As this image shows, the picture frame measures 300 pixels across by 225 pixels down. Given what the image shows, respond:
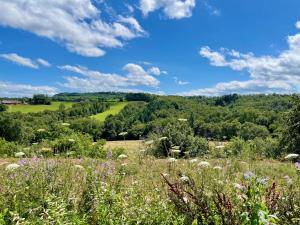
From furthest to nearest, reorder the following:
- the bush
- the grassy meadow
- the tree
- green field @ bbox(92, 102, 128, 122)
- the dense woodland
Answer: green field @ bbox(92, 102, 128, 122), the dense woodland, the tree, the bush, the grassy meadow

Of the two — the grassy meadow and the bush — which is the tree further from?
the grassy meadow

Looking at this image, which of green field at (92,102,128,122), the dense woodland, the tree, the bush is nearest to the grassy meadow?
the bush

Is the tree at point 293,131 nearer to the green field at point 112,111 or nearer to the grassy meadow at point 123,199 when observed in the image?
the grassy meadow at point 123,199

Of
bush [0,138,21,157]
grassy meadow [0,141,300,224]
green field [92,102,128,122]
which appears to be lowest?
green field [92,102,128,122]

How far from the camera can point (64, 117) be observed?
87.5 metres

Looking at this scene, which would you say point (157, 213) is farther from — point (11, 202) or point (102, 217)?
point (11, 202)

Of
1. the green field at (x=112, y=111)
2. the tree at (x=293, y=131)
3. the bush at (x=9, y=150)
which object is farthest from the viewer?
the green field at (x=112, y=111)

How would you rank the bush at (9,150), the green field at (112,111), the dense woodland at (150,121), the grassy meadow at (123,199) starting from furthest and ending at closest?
the green field at (112,111)
the dense woodland at (150,121)
the bush at (9,150)
the grassy meadow at (123,199)

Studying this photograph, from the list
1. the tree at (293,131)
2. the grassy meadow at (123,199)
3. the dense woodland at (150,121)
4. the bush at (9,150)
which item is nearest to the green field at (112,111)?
the dense woodland at (150,121)

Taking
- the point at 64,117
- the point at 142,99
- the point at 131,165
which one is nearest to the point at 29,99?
the point at 64,117

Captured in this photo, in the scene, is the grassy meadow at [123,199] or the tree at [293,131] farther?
the tree at [293,131]

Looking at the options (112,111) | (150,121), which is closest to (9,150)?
(150,121)

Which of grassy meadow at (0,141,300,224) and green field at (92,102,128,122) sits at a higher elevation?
grassy meadow at (0,141,300,224)

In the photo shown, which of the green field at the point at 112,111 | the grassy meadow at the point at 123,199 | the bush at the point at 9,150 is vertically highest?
the grassy meadow at the point at 123,199
